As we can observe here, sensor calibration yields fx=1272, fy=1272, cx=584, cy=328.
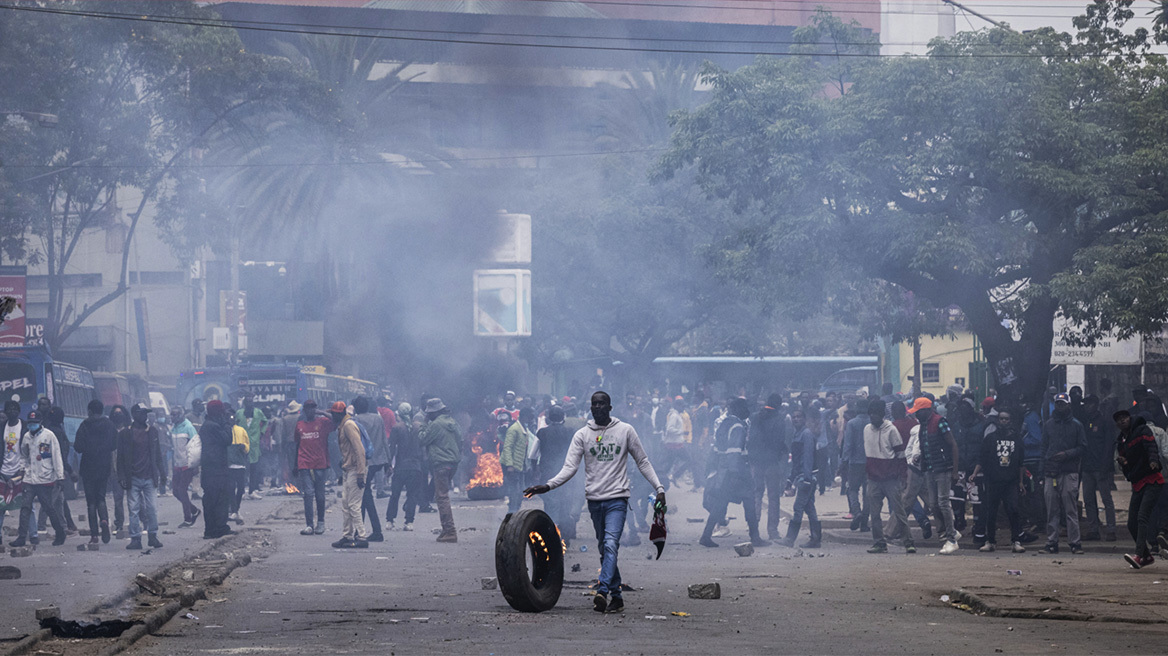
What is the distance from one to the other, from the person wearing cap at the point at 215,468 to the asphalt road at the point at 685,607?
1.41 m

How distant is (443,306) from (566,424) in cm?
2452

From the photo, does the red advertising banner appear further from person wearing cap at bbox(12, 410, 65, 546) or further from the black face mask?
the black face mask

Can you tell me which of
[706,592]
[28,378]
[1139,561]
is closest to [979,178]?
[1139,561]

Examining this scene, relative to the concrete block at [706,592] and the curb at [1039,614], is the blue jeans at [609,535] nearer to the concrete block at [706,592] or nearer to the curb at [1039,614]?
the concrete block at [706,592]

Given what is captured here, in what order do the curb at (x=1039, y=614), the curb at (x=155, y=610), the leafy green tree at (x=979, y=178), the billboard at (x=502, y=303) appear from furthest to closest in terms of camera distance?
the billboard at (x=502, y=303)
the leafy green tree at (x=979, y=178)
the curb at (x=1039, y=614)
the curb at (x=155, y=610)

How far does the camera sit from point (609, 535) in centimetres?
843

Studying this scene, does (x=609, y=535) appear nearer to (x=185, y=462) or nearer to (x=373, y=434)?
(x=373, y=434)

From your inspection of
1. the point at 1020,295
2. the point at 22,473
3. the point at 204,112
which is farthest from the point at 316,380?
the point at 1020,295

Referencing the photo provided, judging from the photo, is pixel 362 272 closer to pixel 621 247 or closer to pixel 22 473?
pixel 621 247

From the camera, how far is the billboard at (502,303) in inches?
1319

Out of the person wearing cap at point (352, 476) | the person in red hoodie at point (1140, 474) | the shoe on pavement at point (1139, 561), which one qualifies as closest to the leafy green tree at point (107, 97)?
the person wearing cap at point (352, 476)

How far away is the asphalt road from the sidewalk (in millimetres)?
887

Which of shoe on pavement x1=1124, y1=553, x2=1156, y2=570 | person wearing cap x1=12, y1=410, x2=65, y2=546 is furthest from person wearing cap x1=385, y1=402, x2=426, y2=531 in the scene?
shoe on pavement x1=1124, y1=553, x2=1156, y2=570

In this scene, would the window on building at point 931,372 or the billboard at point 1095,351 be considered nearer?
the billboard at point 1095,351
